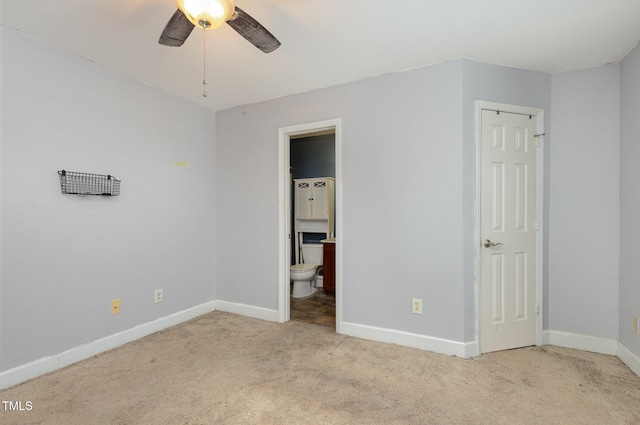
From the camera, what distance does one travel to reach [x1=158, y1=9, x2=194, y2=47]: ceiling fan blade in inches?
59.0

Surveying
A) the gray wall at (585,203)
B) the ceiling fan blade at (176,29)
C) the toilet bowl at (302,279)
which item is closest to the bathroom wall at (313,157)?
the toilet bowl at (302,279)

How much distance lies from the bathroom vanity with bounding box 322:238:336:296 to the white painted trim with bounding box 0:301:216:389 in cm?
168

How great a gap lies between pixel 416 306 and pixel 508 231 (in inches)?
38.8

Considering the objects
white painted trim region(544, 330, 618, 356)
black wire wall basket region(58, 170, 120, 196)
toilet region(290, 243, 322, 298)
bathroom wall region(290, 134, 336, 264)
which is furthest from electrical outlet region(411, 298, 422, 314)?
black wire wall basket region(58, 170, 120, 196)

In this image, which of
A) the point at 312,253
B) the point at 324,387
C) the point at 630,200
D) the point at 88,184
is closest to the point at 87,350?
the point at 88,184

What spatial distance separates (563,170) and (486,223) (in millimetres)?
855

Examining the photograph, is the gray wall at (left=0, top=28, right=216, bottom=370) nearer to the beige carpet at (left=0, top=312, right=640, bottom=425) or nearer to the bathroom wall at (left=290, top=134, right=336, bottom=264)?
the beige carpet at (left=0, top=312, right=640, bottom=425)

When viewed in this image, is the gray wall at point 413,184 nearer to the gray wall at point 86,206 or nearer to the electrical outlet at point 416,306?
the electrical outlet at point 416,306

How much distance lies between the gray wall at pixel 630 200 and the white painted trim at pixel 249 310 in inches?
114

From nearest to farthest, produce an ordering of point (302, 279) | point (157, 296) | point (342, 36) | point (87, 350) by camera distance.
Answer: point (342, 36), point (87, 350), point (157, 296), point (302, 279)

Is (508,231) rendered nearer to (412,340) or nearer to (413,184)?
(413,184)

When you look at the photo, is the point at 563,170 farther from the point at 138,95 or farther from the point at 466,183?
the point at 138,95

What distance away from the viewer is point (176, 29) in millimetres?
1576

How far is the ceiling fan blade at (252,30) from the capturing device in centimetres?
150
